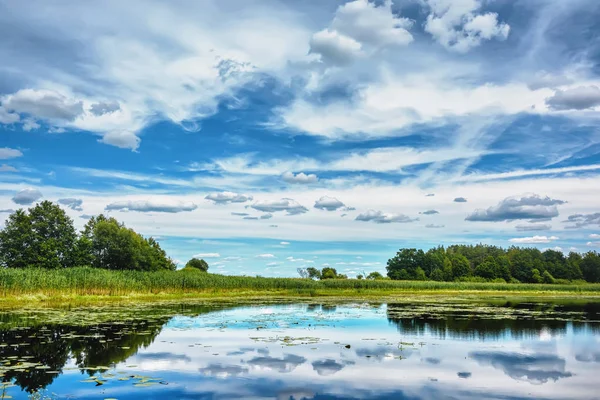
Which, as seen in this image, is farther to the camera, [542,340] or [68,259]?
[68,259]

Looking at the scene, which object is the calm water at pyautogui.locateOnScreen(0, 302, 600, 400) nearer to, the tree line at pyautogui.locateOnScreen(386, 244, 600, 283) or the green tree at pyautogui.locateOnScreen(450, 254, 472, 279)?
the tree line at pyautogui.locateOnScreen(386, 244, 600, 283)

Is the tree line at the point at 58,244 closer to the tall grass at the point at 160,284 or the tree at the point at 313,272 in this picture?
the tall grass at the point at 160,284

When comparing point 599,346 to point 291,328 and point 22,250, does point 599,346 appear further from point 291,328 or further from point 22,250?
point 22,250

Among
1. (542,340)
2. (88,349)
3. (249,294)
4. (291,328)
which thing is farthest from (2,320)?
(249,294)

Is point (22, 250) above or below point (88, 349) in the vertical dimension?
above

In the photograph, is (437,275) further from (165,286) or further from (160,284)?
(160,284)

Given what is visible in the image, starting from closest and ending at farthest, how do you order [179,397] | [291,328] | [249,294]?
[179,397] → [291,328] → [249,294]

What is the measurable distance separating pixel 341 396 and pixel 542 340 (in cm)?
1023

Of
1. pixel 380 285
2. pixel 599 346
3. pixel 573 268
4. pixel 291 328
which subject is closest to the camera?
pixel 599 346

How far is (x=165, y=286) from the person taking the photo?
136 ft

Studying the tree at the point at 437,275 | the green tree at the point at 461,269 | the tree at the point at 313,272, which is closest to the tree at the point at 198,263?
the tree at the point at 313,272

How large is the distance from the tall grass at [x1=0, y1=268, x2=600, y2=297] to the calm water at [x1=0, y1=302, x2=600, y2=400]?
13267mm

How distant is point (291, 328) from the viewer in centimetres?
1836

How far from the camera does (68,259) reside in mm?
51062
